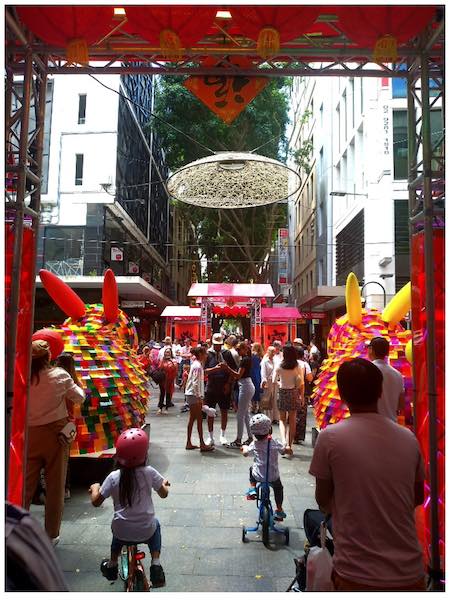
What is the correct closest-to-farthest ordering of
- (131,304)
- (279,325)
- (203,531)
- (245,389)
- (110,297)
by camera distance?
1. (203,531)
2. (110,297)
3. (245,389)
4. (279,325)
5. (131,304)

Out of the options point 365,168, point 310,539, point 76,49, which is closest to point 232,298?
point 365,168

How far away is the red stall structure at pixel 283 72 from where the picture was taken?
3.64 metres

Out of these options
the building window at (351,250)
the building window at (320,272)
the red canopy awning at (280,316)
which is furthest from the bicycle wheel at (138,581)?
the building window at (320,272)

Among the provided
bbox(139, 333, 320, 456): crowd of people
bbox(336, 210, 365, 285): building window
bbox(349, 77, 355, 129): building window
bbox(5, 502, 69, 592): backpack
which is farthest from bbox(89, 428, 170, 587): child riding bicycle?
bbox(349, 77, 355, 129): building window

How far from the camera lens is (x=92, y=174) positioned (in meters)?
22.8

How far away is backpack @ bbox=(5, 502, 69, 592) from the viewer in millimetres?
1533

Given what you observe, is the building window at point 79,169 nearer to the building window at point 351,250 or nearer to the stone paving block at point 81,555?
the building window at point 351,250

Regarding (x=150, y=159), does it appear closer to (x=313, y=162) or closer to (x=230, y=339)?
(x=313, y=162)

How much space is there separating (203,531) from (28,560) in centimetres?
361

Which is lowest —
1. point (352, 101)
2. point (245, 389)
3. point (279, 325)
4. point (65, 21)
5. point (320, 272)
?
point (245, 389)

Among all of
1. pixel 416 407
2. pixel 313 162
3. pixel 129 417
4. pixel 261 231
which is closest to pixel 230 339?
pixel 129 417

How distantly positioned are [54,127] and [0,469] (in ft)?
75.6

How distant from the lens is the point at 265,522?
181 inches

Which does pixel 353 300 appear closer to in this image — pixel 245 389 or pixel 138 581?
pixel 245 389
